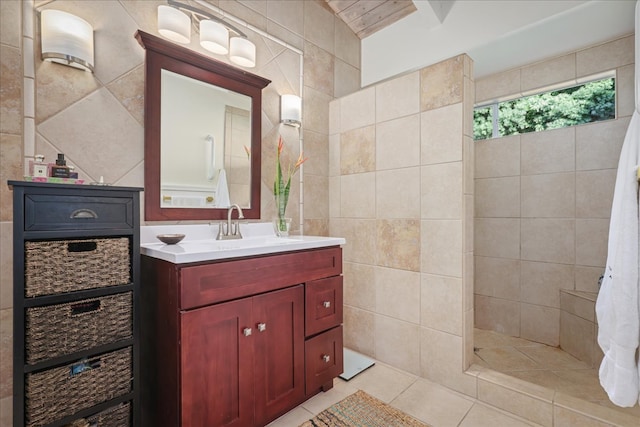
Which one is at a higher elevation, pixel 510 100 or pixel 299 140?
pixel 510 100

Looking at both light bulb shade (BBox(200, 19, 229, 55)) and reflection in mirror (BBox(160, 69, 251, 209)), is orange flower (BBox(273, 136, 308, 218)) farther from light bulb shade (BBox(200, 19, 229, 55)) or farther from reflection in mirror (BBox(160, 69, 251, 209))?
light bulb shade (BBox(200, 19, 229, 55))

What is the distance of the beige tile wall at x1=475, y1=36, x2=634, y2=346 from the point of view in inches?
88.7

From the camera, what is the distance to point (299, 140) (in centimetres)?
236

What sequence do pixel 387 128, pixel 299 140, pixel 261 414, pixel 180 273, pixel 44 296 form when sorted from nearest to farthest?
pixel 44 296
pixel 180 273
pixel 261 414
pixel 387 128
pixel 299 140

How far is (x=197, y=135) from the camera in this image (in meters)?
1.76

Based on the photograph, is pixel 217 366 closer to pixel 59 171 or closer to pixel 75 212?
Answer: pixel 75 212

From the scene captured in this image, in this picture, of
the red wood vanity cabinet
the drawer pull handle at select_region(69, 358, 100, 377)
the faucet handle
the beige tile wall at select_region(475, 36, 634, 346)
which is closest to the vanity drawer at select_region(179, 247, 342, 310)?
the red wood vanity cabinet

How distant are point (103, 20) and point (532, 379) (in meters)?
3.19

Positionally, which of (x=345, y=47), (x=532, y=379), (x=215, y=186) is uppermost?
(x=345, y=47)

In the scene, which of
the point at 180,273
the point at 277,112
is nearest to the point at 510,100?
the point at 277,112

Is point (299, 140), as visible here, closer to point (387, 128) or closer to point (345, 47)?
point (387, 128)

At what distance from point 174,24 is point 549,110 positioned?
9.42ft

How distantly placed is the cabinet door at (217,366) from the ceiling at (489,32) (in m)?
2.41

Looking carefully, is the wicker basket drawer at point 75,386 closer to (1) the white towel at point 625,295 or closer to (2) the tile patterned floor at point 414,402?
(2) the tile patterned floor at point 414,402
